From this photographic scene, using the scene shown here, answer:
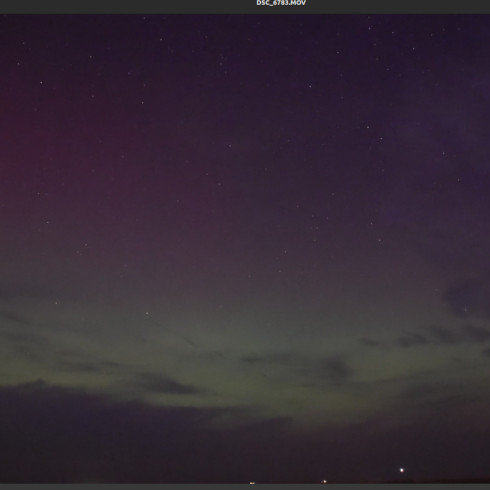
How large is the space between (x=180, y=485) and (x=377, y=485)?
3557 millimetres

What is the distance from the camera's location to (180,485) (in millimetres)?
10398

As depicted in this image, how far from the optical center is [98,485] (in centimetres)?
1005
